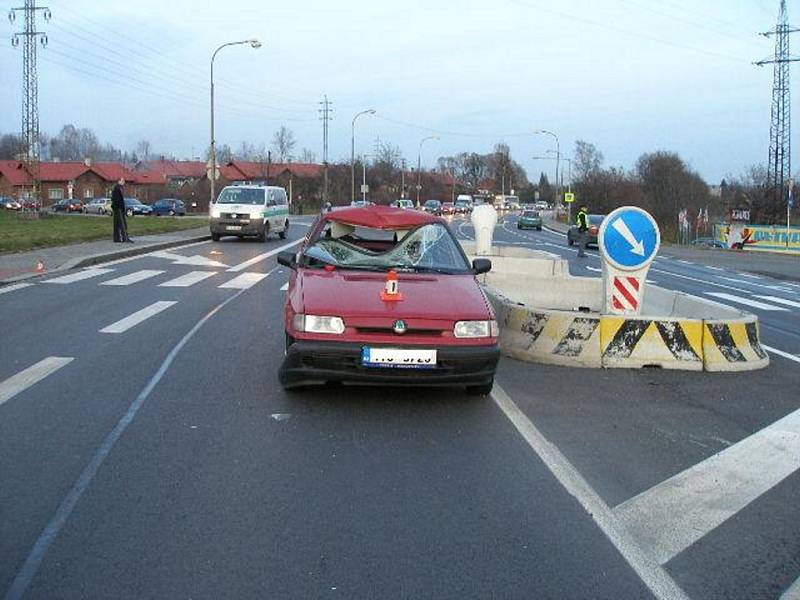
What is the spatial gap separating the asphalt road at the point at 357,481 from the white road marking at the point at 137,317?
3.88ft

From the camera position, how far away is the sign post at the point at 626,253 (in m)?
9.61

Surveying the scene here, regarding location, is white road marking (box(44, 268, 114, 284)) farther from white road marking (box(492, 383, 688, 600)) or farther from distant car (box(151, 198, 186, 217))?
distant car (box(151, 198, 186, 217))

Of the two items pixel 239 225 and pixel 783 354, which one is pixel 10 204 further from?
pixel 783 354

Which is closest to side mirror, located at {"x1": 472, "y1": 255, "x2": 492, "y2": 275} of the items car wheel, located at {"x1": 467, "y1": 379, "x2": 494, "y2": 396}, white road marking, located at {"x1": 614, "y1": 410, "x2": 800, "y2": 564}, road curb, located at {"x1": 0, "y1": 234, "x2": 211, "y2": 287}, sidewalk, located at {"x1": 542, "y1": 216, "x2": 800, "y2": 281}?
car wheel, located at {"x1": 467, "y1": 379, "x2": 494, "y2": 396}

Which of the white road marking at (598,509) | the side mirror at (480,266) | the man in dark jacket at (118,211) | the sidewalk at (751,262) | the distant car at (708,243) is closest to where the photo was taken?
the white road marking at (598,509)

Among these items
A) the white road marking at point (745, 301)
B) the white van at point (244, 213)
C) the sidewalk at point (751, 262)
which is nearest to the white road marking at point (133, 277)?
the white van at point (244, 213)

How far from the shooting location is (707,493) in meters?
5.09

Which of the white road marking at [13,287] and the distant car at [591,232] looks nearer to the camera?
the white road marking at [13,287]

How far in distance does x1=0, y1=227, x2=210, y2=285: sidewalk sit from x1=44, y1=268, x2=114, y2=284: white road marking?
1.62 feet

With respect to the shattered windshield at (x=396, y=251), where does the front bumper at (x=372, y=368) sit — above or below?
below

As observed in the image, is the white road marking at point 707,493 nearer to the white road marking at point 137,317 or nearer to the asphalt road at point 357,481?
the asphalt road at point 357,481

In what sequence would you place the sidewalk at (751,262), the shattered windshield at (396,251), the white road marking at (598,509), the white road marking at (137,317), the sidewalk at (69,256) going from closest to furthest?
the white road marking at (598,509), the shattered windshield at (396,251), the white road marking at (137,317), the sidewalk at (69,256), the sidewalk at (751,262)

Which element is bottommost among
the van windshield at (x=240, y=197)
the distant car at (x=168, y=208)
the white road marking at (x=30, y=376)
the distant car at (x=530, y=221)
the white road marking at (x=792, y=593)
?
the white road marking at (x=792, y=593)

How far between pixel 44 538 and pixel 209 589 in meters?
1.03
